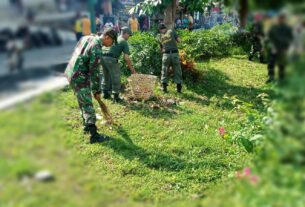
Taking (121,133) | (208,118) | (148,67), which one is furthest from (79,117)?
(148,67)

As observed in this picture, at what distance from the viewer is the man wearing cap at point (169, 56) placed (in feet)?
25.1

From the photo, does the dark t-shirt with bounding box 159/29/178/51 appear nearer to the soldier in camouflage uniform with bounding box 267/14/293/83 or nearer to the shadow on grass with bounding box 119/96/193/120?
the shadow on grass with bounding box 119/96/193/120

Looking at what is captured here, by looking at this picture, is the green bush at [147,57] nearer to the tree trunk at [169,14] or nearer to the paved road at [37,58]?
the tree trunk at [169,14]

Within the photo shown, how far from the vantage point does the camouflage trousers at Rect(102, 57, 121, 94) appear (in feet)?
23.0

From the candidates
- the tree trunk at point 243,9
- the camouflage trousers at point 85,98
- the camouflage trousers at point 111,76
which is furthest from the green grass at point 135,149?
the tree trunk at point 243,9

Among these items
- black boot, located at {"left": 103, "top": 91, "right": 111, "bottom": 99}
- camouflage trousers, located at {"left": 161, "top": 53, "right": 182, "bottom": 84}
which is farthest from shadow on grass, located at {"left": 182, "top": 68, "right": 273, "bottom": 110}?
black boot, located at {"left": 103, "top": 91, "right": 111, "bottom": 99}

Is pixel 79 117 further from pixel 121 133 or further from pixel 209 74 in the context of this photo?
pixel 209 74

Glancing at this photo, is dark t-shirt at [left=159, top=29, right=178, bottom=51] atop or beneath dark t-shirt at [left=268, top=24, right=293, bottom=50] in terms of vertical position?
beneath

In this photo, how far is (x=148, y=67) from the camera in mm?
8562

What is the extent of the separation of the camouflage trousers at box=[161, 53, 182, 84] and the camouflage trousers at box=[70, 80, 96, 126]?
2.90m

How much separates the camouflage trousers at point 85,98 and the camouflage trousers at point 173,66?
114 inches

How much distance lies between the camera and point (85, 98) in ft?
15.7

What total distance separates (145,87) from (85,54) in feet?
9.00

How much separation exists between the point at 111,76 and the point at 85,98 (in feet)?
7.75
